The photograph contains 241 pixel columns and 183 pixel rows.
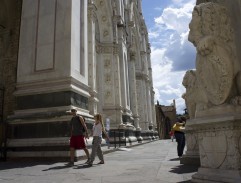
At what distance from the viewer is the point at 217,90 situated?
3.04 m

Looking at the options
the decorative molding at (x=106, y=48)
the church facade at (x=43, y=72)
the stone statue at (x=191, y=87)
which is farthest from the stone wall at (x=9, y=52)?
the decorative molding at (x=106, y=48)

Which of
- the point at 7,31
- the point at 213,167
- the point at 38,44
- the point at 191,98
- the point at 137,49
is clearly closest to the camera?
the point at 213,167

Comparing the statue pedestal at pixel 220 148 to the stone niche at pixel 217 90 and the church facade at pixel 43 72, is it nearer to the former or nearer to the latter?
the stone niche at pixel 217 90

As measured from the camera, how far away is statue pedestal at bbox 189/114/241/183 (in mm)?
2715

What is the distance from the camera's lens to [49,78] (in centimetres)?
734

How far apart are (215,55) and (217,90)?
0.42m

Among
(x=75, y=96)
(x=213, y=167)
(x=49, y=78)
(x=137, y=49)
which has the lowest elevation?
(x=213, y=167)

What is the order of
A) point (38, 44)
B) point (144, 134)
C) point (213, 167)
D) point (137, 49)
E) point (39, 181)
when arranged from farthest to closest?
point (137, 49) → point (144, 134) → point (38, 44) → point (39, 181) → point (213, 167)

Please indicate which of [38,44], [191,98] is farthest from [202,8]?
[38,44]

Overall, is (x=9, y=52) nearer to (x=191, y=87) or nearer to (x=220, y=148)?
(x=191, y=87)

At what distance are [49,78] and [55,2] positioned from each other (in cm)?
246

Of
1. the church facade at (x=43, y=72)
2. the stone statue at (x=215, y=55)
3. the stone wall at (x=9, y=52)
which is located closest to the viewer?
the stone statue at (x=215, y=55)

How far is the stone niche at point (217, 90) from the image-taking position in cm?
279

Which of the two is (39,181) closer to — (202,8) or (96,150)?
(96,150)
